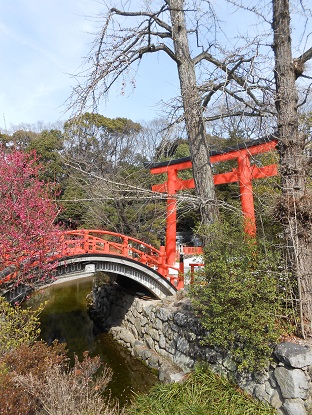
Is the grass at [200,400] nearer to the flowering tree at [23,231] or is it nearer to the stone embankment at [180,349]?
the stone embankment at [180,349]

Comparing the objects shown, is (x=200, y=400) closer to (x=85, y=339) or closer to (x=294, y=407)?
(x=294, y=407)

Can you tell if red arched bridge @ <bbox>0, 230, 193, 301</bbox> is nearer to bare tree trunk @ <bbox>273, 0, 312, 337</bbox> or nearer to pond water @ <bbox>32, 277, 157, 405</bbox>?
pond water @ <bbox>32, 277, 157, 405</bbox>

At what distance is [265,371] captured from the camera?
418 centimetres

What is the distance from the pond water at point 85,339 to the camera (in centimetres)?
628

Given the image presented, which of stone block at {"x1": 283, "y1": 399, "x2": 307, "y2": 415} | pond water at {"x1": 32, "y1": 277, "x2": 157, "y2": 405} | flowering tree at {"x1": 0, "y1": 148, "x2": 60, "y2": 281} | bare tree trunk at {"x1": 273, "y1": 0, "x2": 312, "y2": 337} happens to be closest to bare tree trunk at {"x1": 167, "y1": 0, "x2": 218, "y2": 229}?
bare tree trunk at {"x1": 273, "y1": 0, "x2": 312, "y2": 337}

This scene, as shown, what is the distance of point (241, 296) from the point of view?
4.22 meters

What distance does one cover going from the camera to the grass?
404 cm

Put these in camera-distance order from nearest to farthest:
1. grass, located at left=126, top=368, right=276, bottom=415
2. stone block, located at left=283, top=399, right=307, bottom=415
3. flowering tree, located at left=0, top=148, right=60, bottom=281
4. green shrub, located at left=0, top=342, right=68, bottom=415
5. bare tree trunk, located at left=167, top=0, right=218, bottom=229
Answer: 1. green shrub, located at left=0, top=342, right=68, bottom=415
2. stone block, located at left=283, top=399, right=307, bottom=415
3. grass, located at left=126, top=368, right=276, bottom=415
4. flowering tree, located at left=0, top=148, right=60, bottom=281
5. bare tree trunk, located at left=167, top=0, right=218, bottom=229

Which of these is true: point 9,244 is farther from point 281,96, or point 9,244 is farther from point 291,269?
point 281,96

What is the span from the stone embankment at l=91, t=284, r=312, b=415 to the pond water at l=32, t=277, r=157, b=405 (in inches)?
11.2

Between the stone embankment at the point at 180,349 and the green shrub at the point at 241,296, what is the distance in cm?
23

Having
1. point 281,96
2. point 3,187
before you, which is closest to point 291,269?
point 281,96

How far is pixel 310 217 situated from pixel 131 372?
5.07 m

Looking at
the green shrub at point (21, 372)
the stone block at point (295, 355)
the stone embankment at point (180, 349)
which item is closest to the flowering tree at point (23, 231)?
the green shrub at point (21, 372)
